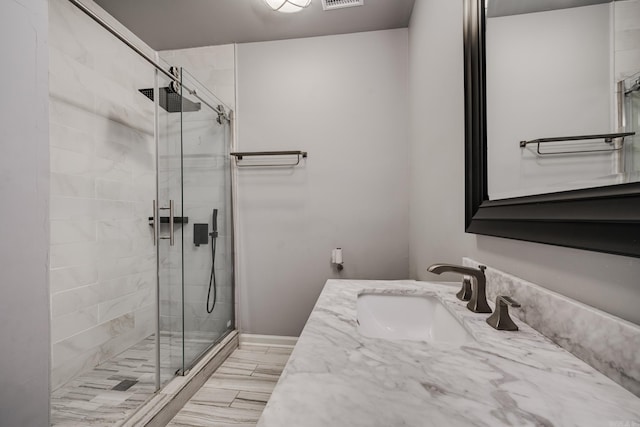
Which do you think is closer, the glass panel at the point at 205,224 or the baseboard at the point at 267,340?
the glass panel at the point at 205,224

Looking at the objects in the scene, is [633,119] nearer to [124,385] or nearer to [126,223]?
[124,385]

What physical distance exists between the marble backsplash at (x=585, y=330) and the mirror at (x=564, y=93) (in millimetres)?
229

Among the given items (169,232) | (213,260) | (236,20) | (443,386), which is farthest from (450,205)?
(236,20)

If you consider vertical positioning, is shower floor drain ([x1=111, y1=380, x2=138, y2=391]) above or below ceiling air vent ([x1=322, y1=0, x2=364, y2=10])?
below

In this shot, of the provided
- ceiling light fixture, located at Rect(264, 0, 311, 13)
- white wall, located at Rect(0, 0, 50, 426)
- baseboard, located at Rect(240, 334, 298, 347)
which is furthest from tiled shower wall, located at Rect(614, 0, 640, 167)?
baseboard, located at Rect(240, 334, 298, 347)

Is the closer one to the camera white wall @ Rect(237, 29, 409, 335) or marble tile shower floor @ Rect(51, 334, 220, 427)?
marble tile shower floor @ Rect(51, 334, 220, 427)

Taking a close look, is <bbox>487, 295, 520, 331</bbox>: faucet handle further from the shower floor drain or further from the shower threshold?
the shower floor drain

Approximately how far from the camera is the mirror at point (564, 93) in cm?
44

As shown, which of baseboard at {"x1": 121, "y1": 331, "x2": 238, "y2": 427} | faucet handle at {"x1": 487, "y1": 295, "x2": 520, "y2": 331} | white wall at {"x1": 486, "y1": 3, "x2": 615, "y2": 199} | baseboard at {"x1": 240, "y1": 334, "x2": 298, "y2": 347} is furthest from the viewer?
baseboard at {"x1": 240, "y1": 334, "x2": 298, "y2": 347}

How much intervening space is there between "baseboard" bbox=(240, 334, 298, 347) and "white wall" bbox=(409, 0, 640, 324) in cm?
111

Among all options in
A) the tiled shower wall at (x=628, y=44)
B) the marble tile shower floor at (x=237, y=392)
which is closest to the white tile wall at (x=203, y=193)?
the marble tile shower floor at (x=237, y=392)

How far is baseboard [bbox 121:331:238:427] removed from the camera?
1.25 meters

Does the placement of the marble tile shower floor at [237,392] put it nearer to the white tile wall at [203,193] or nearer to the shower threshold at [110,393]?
the shower threshold at [110,393]

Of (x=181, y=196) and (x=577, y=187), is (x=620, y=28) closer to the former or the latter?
(x=577, y=187)
